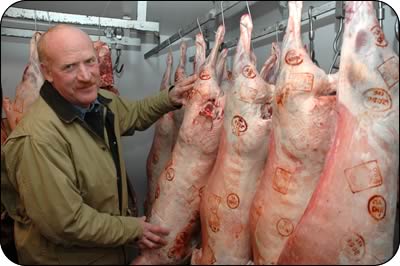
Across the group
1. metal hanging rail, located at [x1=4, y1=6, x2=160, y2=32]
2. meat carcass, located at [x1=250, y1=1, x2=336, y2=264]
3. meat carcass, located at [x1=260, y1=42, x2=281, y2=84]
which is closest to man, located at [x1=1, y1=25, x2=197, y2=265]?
metal hanging rail, located at [x1=4, y1=6, x2=160, y2=32]

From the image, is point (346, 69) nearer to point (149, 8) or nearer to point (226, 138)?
point (226, 138)

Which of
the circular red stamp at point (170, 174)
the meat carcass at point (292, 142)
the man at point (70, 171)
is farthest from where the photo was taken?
the circular red stamp at point (170, 174)

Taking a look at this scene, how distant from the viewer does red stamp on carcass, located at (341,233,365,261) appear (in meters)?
0.80

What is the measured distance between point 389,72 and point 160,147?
0.81 metres

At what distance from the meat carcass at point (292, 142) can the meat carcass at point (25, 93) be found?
2.49ft

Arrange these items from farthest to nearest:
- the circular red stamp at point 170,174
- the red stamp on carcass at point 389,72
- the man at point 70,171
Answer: the circular red stamp at point 170,174, the man at point 70,171, the red stamp on carcass at point 389,72

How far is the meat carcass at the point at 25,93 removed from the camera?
1214mm

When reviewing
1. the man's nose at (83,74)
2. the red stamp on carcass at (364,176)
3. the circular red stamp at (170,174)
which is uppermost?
the man's nose at (83,74)

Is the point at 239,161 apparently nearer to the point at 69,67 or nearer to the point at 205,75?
the point at 205,75

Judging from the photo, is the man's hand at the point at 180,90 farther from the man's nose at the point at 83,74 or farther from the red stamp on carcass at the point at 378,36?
the red stamp on carcass at the point at 378,36

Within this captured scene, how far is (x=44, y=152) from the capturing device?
101 cm

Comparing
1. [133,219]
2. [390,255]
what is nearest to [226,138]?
[133,219]

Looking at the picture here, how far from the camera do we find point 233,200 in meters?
1.05

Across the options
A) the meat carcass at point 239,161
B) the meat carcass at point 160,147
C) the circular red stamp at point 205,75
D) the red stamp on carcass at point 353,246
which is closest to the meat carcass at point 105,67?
the meat carcass at point 160,147
